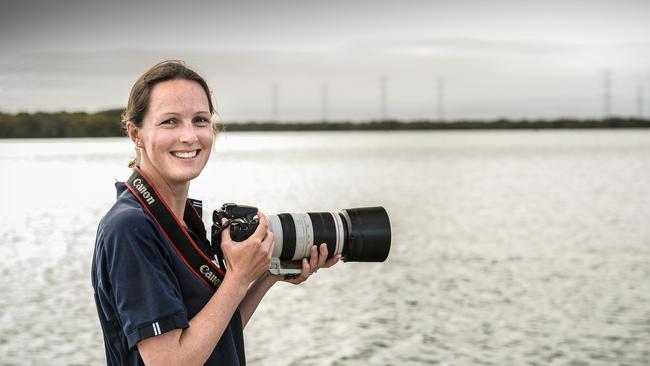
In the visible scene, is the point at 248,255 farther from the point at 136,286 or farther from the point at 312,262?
the point at 312,262

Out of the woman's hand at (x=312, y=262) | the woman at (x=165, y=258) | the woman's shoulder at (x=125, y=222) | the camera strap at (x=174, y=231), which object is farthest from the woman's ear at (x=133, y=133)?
the woman's hand at (x=312, y=262)

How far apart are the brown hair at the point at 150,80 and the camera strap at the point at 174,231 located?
0.50ft

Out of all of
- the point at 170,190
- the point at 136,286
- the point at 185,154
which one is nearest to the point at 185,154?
the point at 185,154

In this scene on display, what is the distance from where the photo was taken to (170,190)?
1.88 meters

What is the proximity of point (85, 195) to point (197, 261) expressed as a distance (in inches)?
676

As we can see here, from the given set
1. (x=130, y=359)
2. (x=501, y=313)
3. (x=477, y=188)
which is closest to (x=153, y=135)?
(x=130, y=359)

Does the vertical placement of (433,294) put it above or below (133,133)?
below

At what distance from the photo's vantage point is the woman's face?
1.80 metres

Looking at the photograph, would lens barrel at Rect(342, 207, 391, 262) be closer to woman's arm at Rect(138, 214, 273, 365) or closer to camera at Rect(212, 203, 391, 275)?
camera at Rect(212, 203, 391, 275)

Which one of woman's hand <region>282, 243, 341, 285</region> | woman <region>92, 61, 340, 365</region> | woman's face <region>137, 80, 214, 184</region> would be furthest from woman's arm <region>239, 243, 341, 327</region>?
woman's face <region>137, 80, 214, 184</region>

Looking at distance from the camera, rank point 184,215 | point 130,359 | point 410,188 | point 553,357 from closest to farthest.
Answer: point 130,359
point 184,215
point 553,357
point 410,188

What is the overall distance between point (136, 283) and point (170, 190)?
1.10 ft

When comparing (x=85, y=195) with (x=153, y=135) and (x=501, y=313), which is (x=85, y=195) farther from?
(x=153, y=135)

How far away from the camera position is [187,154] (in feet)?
6.03
